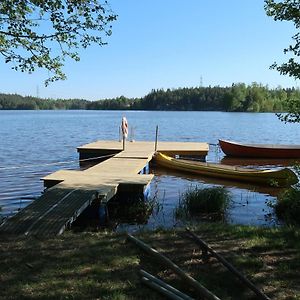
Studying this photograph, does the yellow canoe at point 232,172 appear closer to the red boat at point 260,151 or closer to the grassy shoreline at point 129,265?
the red boat at point 260,151

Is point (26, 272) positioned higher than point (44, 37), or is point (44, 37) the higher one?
point (44, 37)

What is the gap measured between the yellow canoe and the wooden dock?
1038mm

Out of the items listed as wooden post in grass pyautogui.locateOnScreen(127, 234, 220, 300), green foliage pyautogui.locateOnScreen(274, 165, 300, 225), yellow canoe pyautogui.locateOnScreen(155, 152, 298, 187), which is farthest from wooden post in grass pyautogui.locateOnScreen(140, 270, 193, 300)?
yellow canoe pyautogui.locateOnScreen(155, 152, 298, 187)

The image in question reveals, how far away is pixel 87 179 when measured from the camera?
1177 cm

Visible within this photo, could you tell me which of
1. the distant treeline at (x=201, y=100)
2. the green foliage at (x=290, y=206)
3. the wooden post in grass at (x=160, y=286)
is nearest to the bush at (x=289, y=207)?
the green foliage at (x=290, y=206)

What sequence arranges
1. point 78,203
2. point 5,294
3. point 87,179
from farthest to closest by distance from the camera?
point 87,179 → point 78,203 → point 5,294

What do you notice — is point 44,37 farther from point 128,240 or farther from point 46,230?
point 128,240

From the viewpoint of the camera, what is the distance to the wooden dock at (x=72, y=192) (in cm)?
733

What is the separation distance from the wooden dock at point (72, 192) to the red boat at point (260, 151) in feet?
26.1

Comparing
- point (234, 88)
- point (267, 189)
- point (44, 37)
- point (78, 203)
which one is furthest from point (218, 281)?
point (234, 88)

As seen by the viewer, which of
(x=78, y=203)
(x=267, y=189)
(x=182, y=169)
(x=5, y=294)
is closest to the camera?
(x=5, y=294)

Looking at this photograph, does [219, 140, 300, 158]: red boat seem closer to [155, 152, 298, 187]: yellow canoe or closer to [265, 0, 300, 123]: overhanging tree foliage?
[155, 152, 298, 187]: yellow canoe

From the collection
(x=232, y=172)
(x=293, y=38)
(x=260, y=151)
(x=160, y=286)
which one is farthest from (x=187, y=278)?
(x=260, y=151)

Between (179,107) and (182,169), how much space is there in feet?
493
